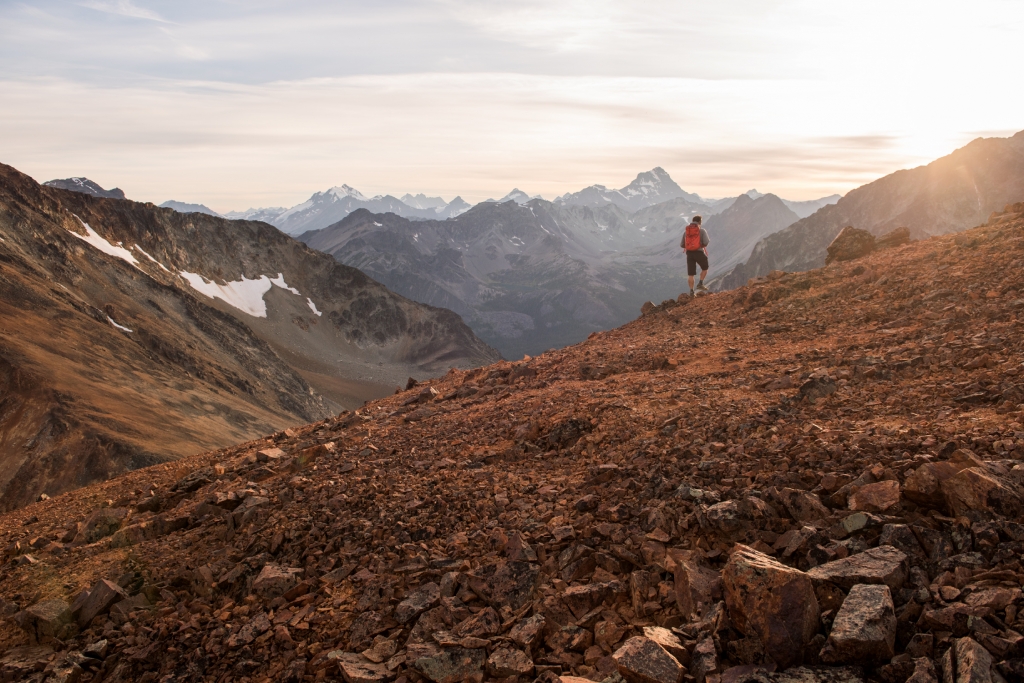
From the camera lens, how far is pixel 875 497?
7.05m

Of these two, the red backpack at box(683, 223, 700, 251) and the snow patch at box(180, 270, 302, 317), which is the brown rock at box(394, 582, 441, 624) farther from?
the snow patch at box(180, 270, 302, 317)

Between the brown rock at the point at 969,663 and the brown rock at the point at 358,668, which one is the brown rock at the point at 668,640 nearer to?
the brown rock at the point at 969,663

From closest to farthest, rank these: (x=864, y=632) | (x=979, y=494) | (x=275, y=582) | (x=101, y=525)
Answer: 1. (x=864, y=632)
2. (x=979, y=494)
3. (x=275, y=582)
4. (x=101, y=525)

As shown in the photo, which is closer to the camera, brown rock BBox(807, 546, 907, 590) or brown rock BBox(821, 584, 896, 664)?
brown rock BBox(821, 584, 896, 664)

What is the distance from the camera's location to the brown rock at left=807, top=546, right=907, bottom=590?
229 inches

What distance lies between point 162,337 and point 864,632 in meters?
104

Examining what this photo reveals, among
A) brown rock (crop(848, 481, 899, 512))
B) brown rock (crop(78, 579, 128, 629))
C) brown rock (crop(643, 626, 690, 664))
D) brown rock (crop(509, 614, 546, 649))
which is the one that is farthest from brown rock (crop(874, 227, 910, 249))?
brown rock (crop(78, 579, 128, 629))

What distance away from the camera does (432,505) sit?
32.3ft

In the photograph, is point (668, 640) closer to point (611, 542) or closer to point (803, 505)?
point (611, 542)

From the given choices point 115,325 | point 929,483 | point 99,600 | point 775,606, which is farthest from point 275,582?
point 115,325

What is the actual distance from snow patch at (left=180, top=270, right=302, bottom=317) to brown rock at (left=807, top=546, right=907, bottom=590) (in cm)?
16629

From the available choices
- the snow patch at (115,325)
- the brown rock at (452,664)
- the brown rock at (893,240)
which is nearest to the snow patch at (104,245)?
the snow patch at (115,325)

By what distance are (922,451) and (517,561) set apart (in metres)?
5.43

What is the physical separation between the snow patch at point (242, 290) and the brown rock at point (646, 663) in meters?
166
